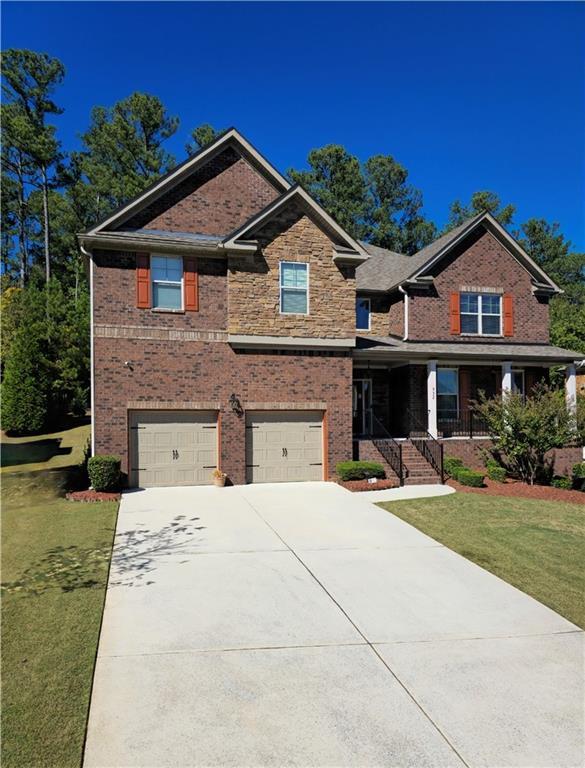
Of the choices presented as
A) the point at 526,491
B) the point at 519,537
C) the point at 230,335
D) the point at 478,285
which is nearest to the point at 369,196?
the point at 478,285

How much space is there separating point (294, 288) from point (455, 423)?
8397 mm

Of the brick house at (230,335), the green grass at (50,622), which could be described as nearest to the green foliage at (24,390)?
the brick house at (230,335)

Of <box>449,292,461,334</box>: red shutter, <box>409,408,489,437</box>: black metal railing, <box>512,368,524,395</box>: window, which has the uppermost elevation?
<box>449,292,461,334</box>: red shutter

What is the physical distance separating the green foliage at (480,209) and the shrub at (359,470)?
35.3 meters

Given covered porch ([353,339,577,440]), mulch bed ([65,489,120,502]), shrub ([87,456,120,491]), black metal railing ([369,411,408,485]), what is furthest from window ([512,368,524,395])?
mulch bed ([65,489,120,502])

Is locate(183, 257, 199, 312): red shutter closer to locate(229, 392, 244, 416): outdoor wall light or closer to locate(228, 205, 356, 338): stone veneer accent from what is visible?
locate(228, 205, 356, 338): stone veneer accent

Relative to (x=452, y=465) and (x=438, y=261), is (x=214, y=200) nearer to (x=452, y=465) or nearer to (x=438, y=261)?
(x=438, y=261)

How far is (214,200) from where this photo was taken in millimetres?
16250

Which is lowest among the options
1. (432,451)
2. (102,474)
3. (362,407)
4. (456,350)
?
(102,474)

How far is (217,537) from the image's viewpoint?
9.69 m

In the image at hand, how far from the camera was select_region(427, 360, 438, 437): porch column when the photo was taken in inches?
715

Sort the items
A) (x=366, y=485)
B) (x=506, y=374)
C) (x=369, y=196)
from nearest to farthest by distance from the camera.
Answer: (x=366, y=485)
(x=506, y=374)
(x=369, y=196)

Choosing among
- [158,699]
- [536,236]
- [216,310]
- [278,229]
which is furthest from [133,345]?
[536,236]

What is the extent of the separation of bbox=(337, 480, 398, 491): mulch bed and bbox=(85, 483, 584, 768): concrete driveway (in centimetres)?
548
